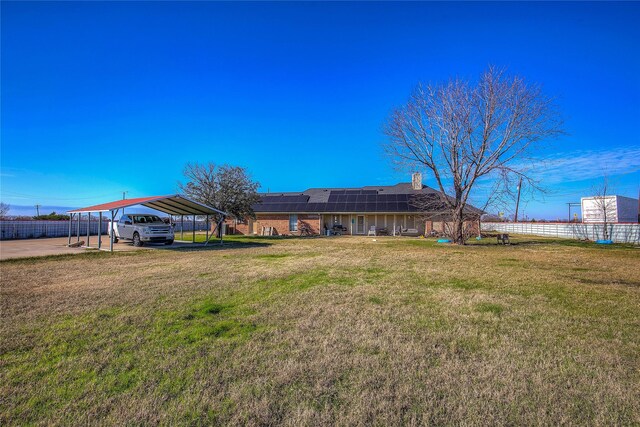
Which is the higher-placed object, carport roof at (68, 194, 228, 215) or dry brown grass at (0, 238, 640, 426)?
carport roof at (68, 194, 228, 215)

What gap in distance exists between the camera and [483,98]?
63.0ft

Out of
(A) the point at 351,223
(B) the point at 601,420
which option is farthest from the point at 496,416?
(A) the point at 351,223

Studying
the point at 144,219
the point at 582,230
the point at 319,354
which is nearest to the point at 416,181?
the point at 582,230

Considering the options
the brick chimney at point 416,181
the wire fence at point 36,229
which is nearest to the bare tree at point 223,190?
the wire fence at point 36,229

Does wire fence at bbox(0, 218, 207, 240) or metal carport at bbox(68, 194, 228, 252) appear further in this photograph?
wire fence at bbox(0, 218, 207, 240)

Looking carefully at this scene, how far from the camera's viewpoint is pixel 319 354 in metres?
3.51

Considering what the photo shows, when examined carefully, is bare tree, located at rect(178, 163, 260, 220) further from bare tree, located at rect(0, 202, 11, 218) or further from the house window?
bare tree, located at rect(0, 202, 11, 218)

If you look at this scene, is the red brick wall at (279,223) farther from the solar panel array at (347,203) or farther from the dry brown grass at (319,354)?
the dry brown grass at (319,354)

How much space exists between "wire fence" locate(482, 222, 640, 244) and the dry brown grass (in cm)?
1931

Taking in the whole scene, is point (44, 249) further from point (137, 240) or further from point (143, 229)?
point (143, 229)

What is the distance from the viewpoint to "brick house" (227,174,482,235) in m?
30.6

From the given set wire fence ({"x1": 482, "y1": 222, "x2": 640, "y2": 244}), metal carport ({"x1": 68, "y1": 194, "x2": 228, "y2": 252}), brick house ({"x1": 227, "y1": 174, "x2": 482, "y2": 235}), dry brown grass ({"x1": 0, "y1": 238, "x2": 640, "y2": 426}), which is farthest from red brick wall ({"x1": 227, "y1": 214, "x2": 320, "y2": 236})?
dry brown grass ({"x1": 0, "y1": 238, "x2": 640, "y2": 426})

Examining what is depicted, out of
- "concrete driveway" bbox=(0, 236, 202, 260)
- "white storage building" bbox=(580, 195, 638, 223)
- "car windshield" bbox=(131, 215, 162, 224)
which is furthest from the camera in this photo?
"white storage building" bbox=(580, 195, 638, 223)

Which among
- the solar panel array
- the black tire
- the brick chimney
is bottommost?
the black tire
